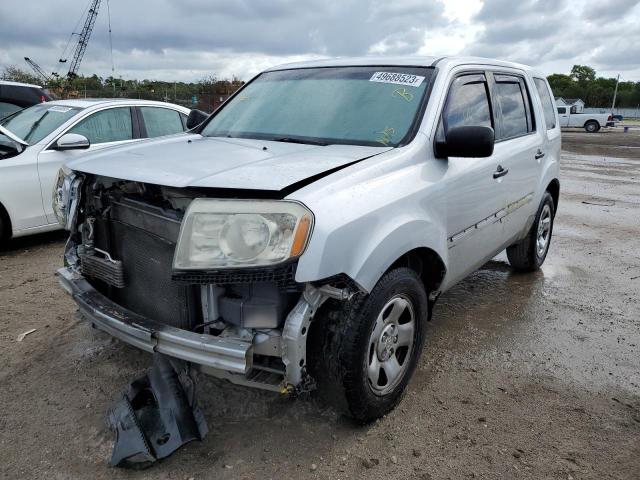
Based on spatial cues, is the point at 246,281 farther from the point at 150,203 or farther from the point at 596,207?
the point at 596,207

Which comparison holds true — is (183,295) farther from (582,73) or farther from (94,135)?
(582,73)

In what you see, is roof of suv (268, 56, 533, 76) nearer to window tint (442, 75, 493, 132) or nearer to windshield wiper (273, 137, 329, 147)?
window tint (442, 75, 493, 132)

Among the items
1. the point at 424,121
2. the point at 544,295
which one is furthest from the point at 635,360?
the point at 424,121

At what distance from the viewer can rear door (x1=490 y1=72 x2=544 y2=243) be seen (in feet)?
13.2

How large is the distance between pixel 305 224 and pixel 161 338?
32.9 inches

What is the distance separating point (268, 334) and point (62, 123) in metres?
4.75

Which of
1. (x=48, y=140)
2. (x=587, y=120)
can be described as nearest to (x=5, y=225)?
(x=48, y=140)

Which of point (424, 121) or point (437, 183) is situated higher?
point (424, 121)

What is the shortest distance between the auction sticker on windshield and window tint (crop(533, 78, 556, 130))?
2.21m

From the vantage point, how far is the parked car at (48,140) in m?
5.40

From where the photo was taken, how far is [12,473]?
2428mm

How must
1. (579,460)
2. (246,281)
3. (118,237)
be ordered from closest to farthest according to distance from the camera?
(246,281), (579,460), (118,237)

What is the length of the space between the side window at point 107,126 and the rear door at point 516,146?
4.33 m

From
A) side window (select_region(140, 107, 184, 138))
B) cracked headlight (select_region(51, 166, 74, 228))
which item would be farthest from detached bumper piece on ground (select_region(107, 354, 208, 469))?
side window (select_region(140, 107, 184, 138))
